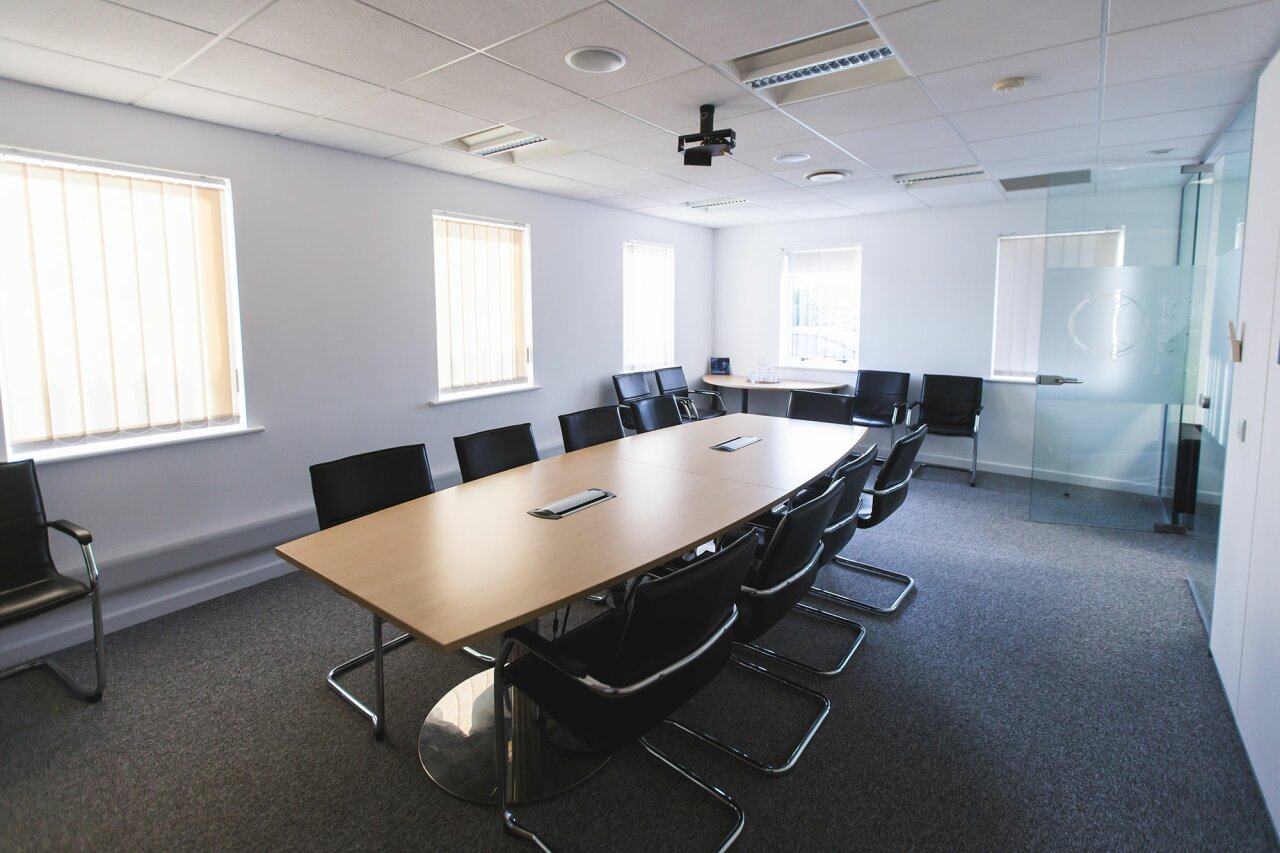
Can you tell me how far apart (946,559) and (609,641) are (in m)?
2.83

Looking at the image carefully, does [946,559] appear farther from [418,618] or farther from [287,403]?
[287,403]

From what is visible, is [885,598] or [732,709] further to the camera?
[885,598]

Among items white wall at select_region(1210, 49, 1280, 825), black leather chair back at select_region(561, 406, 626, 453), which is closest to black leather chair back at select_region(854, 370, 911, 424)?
black leather chair back at select_region(561, 406, 626, 453)

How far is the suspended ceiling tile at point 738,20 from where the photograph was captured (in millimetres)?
2232

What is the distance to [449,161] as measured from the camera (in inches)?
172

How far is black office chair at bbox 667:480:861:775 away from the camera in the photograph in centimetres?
214

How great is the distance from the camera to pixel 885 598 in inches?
139

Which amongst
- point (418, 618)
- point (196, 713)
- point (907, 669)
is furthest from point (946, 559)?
point (196, 713)

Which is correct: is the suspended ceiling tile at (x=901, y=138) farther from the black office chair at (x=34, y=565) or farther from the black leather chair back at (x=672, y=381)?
the black office chair at (x=34, y=565)

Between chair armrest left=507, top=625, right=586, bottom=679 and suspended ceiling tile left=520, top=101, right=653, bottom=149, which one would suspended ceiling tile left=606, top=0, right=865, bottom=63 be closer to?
suspended ceiling tile left=520, top=101, right=653, bottom=149

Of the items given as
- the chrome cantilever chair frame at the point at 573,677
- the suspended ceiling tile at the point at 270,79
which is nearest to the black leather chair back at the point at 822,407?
the chrome cantilever chair frame at the point at 573,677

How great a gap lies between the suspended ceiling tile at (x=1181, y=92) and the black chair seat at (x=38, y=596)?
496cm

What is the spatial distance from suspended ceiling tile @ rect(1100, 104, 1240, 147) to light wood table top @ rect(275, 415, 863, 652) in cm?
242

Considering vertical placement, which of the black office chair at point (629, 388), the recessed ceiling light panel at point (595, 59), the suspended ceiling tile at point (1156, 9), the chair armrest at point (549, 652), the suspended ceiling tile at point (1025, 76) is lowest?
the chair armrest at point (549, 652)
